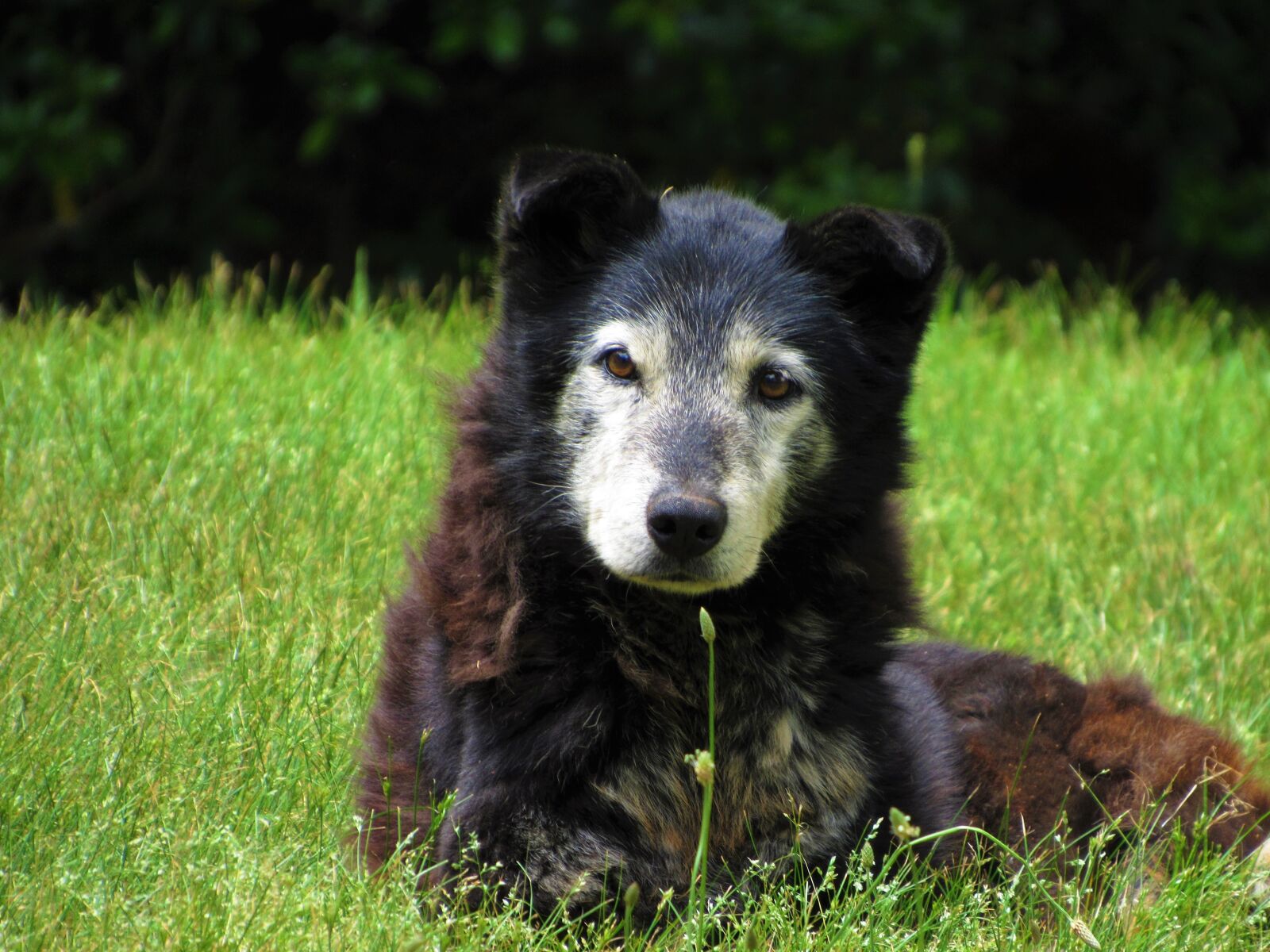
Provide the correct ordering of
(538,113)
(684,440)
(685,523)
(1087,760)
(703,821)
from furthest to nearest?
1. (538,113)
2. (1087,760)
3. (684,440)
4. (685,523)
5. (703,821)

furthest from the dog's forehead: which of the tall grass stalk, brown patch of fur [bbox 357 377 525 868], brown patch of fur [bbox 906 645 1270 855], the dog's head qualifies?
brown patch of fur [bbox 906 645 1270 855]

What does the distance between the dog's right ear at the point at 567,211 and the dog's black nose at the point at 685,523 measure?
0.74m

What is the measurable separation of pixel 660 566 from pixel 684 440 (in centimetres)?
29

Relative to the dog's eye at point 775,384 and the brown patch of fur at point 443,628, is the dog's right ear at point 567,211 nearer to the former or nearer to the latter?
the brown patch of fur at point 443,628

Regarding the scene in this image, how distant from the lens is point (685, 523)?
300 centimetres

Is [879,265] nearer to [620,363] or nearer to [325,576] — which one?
[620,363]

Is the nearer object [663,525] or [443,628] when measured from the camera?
[663,525]

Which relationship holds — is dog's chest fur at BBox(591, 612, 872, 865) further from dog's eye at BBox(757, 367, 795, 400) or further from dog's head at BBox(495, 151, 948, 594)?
dog's eye at BBox(757, 367, 795, 400)

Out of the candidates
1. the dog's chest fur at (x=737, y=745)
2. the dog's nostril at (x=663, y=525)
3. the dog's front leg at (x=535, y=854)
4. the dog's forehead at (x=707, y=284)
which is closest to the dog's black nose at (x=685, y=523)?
the dog's nostril at (x=663, y=525)

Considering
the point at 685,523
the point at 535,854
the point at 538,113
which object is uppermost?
the point at 685,523

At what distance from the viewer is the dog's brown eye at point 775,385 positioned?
338cm

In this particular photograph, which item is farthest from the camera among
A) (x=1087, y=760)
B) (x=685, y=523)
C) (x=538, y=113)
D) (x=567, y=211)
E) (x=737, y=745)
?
(x=538, y=113)

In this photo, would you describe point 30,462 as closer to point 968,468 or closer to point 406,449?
point 406,449

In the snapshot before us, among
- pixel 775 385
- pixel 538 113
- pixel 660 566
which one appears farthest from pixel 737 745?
pixel 538 113
